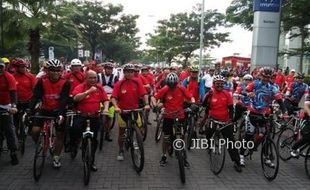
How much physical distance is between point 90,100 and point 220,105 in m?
2.42

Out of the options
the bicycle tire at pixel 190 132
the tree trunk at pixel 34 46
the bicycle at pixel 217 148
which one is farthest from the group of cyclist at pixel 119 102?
the tree trunk at pixel 34 46

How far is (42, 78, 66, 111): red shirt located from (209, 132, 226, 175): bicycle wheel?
2.87 m

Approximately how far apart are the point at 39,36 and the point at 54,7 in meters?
1.55

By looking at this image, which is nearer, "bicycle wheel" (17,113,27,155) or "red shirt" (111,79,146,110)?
"red shirt" (111,79,146,110)

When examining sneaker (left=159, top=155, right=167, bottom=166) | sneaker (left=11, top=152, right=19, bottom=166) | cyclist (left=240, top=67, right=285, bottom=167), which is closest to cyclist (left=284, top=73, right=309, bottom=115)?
cyclist (left=240, top=67, right=285, bottom=167)

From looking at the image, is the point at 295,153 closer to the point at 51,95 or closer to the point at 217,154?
the point at 217,154

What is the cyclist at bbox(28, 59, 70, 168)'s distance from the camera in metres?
7.55

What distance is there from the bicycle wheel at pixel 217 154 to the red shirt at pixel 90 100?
2.13 metres

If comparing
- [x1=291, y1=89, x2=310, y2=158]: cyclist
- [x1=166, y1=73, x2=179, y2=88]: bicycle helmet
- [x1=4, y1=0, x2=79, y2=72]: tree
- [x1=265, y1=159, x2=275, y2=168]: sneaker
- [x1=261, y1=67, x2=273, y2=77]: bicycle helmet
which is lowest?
[x1=265, y1=159, x2=275, y2=168]: sneaker

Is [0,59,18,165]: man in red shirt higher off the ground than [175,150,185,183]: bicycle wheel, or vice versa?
[0,59,18,165]: man in red shirt

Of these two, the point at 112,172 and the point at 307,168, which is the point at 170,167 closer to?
the point at 112,172

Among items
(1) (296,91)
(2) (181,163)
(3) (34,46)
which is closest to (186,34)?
(3) (34,46)

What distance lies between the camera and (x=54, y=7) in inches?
836

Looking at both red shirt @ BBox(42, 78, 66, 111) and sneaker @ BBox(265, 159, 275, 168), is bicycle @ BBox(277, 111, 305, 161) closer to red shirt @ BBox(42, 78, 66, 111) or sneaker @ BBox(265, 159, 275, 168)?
sneaker @ BBox(265, 159, 275, 168)
